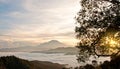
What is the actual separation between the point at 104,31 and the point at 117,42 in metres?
1.78

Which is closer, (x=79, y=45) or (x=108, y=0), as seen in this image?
(x=108, y=0)

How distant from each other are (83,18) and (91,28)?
1.44 metres

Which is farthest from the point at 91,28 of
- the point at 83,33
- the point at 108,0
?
the point at 108,0

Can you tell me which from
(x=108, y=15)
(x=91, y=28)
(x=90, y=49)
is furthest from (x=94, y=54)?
(x=108, y=15)

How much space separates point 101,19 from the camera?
30.6 m

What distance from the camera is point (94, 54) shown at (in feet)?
108

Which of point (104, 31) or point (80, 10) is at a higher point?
point (80, 10)

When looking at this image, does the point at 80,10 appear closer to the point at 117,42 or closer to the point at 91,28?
the point at 91,28

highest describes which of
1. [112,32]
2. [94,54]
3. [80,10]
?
[80,10]

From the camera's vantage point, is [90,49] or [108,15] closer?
[108,15]

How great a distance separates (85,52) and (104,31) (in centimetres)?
401

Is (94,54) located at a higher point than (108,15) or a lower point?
lower

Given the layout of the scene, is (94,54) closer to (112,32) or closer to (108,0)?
(112,32)

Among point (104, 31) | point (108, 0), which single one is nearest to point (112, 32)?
point (104, 31)
